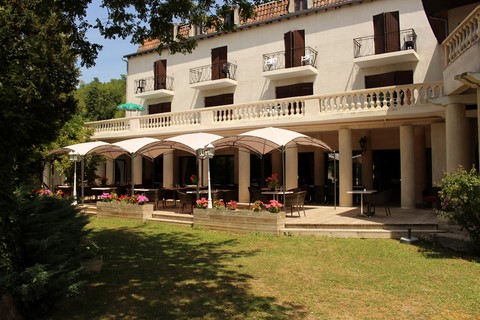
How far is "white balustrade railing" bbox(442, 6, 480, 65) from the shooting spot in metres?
8.25

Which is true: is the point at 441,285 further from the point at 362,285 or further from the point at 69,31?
the point at 69,31

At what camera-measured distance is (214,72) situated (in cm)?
2166

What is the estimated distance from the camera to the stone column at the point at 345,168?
14.6 m

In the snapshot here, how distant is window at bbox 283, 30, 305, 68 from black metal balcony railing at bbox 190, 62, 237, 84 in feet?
10.8

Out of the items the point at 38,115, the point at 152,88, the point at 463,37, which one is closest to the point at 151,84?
the point at 152,88

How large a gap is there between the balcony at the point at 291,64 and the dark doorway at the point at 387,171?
16.1 ft

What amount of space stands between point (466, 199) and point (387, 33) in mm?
11182

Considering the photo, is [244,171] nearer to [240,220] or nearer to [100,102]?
[240,220]

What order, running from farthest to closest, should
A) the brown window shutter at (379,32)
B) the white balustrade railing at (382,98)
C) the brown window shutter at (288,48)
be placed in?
the brown window shutter at (288,48) < the brown window shutter at (379,32) < the white balustrade railing at (382,98)

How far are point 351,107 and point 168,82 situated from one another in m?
12.8

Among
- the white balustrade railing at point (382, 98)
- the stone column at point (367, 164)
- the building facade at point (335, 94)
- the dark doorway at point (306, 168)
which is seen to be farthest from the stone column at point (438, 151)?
the dark doorway at point (306, 168)

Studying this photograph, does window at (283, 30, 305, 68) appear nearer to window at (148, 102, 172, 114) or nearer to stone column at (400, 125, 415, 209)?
stone column at (400, 125, 415, 209)

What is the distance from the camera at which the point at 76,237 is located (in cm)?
573

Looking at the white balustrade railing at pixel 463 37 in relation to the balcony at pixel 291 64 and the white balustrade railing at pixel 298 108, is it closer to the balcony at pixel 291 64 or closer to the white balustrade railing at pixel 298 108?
the white balustrade railing at pixel 298 108
